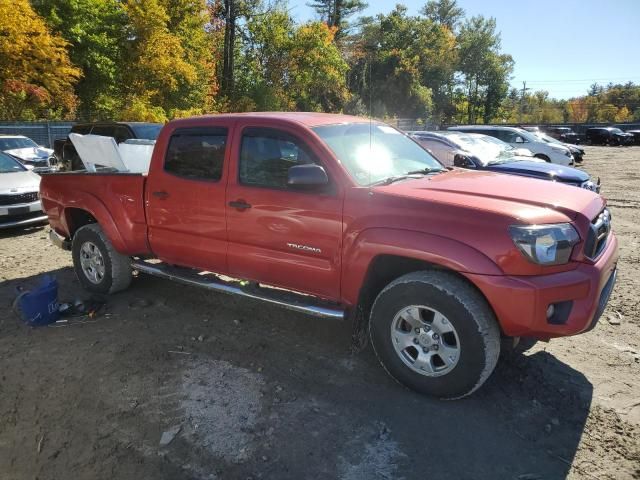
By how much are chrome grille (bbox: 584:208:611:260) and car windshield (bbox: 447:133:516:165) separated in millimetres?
6825

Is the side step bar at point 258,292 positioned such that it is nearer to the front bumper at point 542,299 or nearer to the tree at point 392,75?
the front bumper at point 542,299

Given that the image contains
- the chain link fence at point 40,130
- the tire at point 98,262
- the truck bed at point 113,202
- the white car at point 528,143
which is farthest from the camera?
the chain link fence at point 40,130

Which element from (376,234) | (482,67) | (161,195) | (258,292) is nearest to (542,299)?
(376,234)

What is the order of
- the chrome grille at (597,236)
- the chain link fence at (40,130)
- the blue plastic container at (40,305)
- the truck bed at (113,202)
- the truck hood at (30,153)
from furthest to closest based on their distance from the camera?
1. the chain link fence at (40,130)
2. the truck hood at (30,153)
3. the truck bed at (113,202)
4. the blue plastic container at (40,305)
5. the chrome grille at (597,236)

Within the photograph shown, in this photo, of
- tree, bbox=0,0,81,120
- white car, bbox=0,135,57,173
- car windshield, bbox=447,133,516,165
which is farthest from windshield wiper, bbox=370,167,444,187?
tree, bbox=0,0,81,120

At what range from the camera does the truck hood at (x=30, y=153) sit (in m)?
14.0

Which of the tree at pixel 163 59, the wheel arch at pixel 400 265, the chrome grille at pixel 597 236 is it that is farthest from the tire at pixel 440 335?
the tree at pixel 163 59

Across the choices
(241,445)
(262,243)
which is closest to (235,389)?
(241,445)

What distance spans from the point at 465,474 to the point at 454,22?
75.5 metres

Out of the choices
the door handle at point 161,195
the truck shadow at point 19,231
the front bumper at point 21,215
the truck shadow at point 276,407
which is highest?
the door handle at point 161,195

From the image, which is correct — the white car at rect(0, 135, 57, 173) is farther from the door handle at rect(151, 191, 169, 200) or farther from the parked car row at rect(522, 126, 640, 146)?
the parked car row at rect(522, 126, 640, 146)

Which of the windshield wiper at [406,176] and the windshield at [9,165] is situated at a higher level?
the windshield wiper at [406,176]

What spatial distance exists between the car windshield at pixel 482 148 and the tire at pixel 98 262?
7.62 m

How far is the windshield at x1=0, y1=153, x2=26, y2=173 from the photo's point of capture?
29.0 ft
